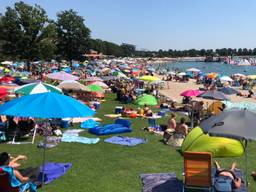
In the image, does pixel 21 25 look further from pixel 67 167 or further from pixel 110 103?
pixel 67 167

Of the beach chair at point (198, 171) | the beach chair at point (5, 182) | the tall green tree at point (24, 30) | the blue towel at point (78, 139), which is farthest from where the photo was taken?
the tall green tree at point (24, 30)

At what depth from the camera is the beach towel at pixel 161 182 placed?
839 cm

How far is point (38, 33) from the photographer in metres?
44.3

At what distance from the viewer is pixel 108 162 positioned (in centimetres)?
1043

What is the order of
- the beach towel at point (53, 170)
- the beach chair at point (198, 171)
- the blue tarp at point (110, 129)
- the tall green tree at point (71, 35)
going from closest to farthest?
the beach chair at point (198, 171) → the beach towel at point (53, 170) → the blue tarp at point (110, 129) → the tall green tree at point (71, 35)

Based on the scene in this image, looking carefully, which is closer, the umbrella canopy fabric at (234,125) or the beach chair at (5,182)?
the umbrella canopy fabric at (234,125)

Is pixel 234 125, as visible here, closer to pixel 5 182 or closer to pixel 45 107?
pixel 45 107

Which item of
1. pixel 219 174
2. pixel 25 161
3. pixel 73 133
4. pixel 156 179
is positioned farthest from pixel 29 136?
pixel 219 174

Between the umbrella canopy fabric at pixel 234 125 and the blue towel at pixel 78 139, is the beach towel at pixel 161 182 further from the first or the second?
the blue towel at pixel 78 139

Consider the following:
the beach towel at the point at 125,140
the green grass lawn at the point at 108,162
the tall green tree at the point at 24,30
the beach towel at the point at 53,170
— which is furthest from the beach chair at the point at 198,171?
the tall green tree at the point at 24,30

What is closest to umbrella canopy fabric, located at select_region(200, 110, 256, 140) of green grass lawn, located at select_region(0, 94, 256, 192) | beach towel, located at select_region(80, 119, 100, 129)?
green grass lawn, located at select_region(0, 94, 256, 192)

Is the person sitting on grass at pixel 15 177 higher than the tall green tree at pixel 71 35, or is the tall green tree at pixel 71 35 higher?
the tall green tree at pixel 71 35

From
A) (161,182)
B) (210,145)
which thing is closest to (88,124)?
(161,182)

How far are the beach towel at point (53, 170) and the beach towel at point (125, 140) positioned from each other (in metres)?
2.98
